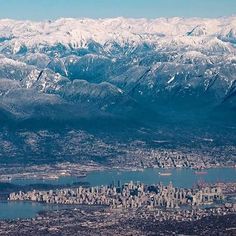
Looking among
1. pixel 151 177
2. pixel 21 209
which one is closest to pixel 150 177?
pixel 151 177

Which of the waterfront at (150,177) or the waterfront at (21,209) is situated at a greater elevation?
the waterfront at (150,177)

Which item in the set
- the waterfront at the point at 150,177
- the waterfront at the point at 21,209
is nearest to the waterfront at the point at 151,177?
the waterfront at the point at 150,177

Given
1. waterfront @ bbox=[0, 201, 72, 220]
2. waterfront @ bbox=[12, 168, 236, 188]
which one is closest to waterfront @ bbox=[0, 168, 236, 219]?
waterfront @ bbox=[12, 168, 236, 188]

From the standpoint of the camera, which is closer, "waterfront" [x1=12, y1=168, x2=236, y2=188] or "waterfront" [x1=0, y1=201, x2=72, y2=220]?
"waterfront" [x1=0, y1=201, x2=72, y2=220]

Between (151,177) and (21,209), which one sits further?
(151,177)

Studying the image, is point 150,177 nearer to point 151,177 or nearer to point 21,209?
point 151,177

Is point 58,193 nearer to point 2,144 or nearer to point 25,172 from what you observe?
point 25,172

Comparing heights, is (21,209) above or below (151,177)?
below

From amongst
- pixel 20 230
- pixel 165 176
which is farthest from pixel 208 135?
pixel 20 230

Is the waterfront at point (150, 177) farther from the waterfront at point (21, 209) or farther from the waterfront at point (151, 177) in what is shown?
the waterfront at point (21, 209)

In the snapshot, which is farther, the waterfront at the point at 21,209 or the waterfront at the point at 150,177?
the waterfront at the point at 150,177

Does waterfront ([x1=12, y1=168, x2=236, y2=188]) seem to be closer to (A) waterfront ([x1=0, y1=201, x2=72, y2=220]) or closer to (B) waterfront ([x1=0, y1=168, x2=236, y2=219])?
(B) waterfront ([x1=0, y1=168, x2=236, y2=219])

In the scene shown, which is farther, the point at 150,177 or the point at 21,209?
the point at 150,177
